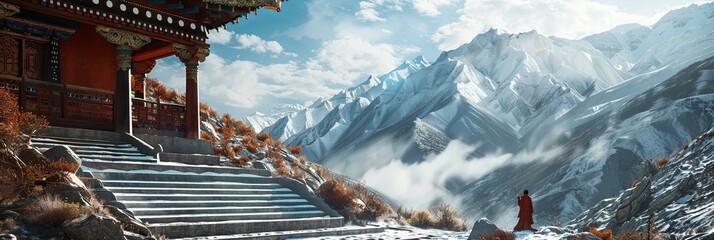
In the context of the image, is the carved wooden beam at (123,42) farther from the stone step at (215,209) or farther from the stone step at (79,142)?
the stone step at (215,209)

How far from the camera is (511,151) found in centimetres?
19762

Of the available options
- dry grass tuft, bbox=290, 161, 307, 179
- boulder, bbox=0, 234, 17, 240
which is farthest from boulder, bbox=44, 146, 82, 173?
dry grass tuft, bbox=290, 161, 307, 179

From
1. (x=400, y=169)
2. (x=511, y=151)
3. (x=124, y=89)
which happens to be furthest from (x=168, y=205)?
(x=511, y=151)

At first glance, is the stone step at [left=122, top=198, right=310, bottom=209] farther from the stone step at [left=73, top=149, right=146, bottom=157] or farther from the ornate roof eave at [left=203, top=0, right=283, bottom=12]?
the ornate roof eave at [left=203, top=0, right=283, bottom=12]

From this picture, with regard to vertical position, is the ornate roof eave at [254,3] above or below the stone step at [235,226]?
above

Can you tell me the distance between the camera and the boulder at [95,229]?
33.0 feet

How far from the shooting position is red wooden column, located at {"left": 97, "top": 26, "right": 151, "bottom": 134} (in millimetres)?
19016

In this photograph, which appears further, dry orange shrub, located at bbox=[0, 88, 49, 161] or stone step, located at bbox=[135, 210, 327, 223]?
stone step, located at bbox=[135, 210, 327, 223]

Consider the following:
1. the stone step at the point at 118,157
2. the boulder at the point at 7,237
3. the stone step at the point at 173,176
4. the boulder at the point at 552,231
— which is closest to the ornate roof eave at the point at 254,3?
the stone step at the point at 118,157

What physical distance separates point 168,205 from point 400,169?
179312mm

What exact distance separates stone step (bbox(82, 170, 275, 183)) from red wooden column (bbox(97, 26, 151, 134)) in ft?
13.1

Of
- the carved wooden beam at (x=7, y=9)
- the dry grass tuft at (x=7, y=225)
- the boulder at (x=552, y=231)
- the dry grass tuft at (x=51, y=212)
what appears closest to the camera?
the dry grass tuft at (x=7, y=225)

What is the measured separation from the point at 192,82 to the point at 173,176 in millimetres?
6649

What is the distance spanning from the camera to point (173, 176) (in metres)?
15.6
